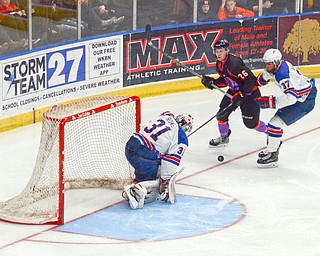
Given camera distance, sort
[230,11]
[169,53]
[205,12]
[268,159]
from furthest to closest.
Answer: [230,11]
[205,12]
[169,53]
[268,159]

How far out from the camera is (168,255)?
6590mm

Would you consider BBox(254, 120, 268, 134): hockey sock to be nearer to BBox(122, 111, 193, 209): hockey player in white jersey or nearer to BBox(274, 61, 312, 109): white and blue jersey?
BBox(274, 61, 312, 109): white and blue jersey

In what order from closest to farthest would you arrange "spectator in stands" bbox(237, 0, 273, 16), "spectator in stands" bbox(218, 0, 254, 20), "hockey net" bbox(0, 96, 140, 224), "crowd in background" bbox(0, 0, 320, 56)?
"hockey net" bbox(0, 96, 140, 224) → "crowd in background" bbox(0, 0, 320, 56) → "spectator in stands" bbox(218, 0, 254, 20) → "spectator in stands" bbox(237, 0, 273, 16)

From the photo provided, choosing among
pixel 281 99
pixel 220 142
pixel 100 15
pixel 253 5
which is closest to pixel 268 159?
pixel 281 99

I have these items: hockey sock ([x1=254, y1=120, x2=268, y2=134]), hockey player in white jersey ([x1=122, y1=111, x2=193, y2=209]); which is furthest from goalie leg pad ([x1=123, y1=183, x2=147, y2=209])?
hockey sock ([x1=254, y1=120, x2=268, y2=134])

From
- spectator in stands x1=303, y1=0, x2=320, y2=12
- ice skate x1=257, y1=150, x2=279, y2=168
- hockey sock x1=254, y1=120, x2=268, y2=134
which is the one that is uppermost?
spectator in stands x1=303, y1=0, x2=320, y2=12

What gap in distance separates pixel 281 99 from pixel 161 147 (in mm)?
1497

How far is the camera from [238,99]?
29.6ft

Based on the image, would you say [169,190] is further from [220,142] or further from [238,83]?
[220,142]

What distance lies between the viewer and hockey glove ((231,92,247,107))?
9.01 metres

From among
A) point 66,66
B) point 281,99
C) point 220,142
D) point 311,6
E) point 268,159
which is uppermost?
point 281,99

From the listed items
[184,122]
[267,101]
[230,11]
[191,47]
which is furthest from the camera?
[230,11]

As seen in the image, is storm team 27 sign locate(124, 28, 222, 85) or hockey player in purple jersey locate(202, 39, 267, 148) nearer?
hockey player in purple jersey locate(202, 39, 267, 148)

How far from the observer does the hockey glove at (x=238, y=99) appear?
9.01m
